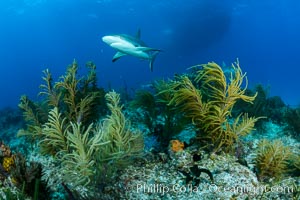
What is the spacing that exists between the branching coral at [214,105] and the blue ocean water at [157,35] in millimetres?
24349

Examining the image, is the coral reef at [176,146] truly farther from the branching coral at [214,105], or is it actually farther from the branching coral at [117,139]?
the branching coral at [117,139]

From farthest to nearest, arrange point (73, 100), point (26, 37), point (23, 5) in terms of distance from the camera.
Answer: point (26, 37) → point (23, 5) → point (73, 100)

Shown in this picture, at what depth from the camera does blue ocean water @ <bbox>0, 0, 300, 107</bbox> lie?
53562mm

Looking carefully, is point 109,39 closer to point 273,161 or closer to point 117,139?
point 117,139

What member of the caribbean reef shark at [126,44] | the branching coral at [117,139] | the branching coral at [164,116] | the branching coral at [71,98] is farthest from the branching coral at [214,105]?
the caribbean reef shark at [126,44]

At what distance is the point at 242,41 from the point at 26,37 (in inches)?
2765

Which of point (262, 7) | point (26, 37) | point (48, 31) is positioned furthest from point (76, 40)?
point (262, 7)

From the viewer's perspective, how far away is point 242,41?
7856cm

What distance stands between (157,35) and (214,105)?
60.1 metres

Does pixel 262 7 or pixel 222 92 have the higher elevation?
pixel 262 7

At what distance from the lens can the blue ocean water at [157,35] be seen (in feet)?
176

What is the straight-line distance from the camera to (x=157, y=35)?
6331cm

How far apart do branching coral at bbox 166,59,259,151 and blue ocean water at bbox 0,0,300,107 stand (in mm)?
24349

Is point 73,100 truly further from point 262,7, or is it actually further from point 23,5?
point 23,5
